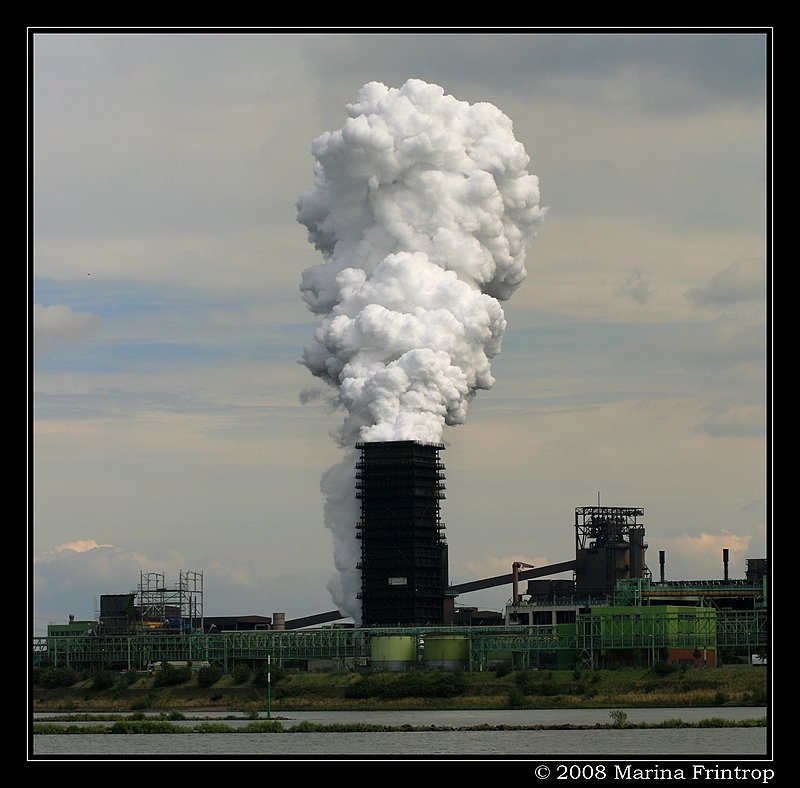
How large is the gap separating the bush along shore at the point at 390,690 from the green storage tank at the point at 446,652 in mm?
5526

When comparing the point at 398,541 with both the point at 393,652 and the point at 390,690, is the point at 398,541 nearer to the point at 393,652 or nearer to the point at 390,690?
the point at 393,652

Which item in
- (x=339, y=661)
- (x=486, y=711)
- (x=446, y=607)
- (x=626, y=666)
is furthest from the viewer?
(x=446, y=607)

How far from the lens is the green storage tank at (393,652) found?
6191 inches

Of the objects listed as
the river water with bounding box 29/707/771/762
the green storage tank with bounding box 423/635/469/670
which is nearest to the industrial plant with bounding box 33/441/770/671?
the green storage tank with bounding box 423/635/469/670

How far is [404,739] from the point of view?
93.5 meters

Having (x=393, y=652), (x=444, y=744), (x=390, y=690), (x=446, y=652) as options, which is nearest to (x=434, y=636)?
(x=446, y=652)

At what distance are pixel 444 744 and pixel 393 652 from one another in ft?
227

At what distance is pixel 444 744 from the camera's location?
89500mm

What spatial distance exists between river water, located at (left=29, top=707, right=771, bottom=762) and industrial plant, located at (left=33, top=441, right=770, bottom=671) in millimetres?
39524

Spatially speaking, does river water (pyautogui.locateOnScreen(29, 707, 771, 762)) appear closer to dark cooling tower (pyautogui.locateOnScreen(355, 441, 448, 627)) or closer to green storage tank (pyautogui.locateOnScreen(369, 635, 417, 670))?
green storage tank (pyautogui.locateOnScreen(369, 635, 417, 670))

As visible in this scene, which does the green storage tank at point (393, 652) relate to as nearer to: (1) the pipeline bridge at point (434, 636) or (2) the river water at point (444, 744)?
(1) the pipeline bridge at point (434, 636)
